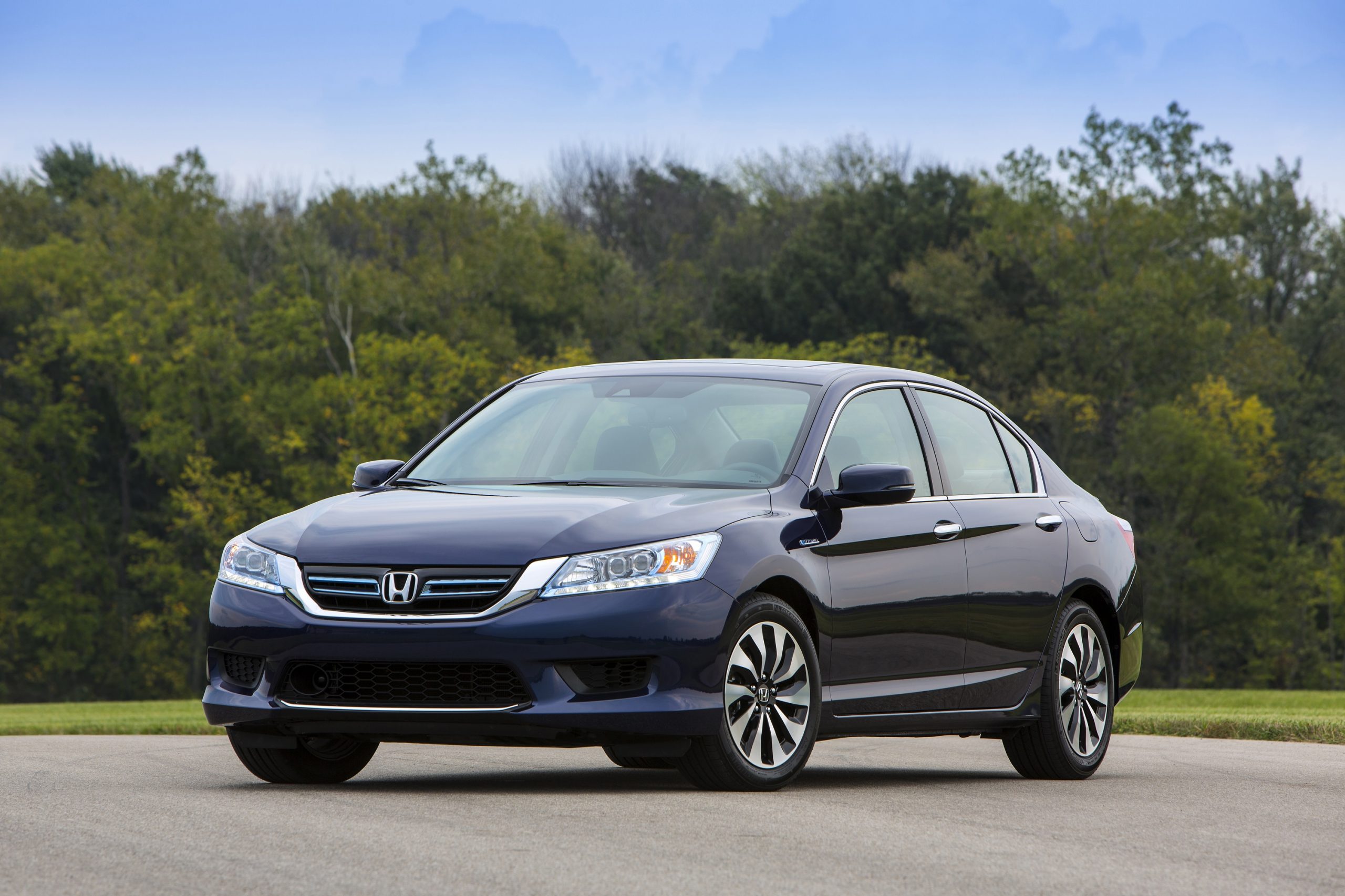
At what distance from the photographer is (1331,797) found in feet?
27.3

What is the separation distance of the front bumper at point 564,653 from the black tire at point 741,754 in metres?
0.10

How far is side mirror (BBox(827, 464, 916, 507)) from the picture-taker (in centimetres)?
778

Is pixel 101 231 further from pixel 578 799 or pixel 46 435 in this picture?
pixel 578 799

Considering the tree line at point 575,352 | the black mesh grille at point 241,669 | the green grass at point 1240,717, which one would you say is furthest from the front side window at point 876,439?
the tree line at point 575,352

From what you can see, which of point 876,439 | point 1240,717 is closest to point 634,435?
point 876,439

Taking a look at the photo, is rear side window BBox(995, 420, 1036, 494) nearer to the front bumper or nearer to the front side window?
the front side window

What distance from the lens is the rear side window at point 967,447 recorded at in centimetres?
898

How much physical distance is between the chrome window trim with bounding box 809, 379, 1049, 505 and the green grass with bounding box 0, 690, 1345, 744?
3910mm

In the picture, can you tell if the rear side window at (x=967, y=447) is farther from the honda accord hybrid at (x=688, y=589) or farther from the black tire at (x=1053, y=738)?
the black tire at (x=1053, y=738)

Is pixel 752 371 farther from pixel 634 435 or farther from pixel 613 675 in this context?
pixel 613 675

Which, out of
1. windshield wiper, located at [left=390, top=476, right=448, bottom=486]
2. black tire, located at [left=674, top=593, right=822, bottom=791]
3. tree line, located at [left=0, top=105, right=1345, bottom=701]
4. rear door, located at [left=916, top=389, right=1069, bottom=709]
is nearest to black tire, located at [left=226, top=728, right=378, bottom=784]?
windshield wiper, located at [left=390, top=476, right=448, bottom=486]

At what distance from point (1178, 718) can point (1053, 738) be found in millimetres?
5130

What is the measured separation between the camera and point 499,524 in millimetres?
7188

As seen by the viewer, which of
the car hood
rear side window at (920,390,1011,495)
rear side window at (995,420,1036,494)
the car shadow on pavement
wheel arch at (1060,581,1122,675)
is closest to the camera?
the car hood
